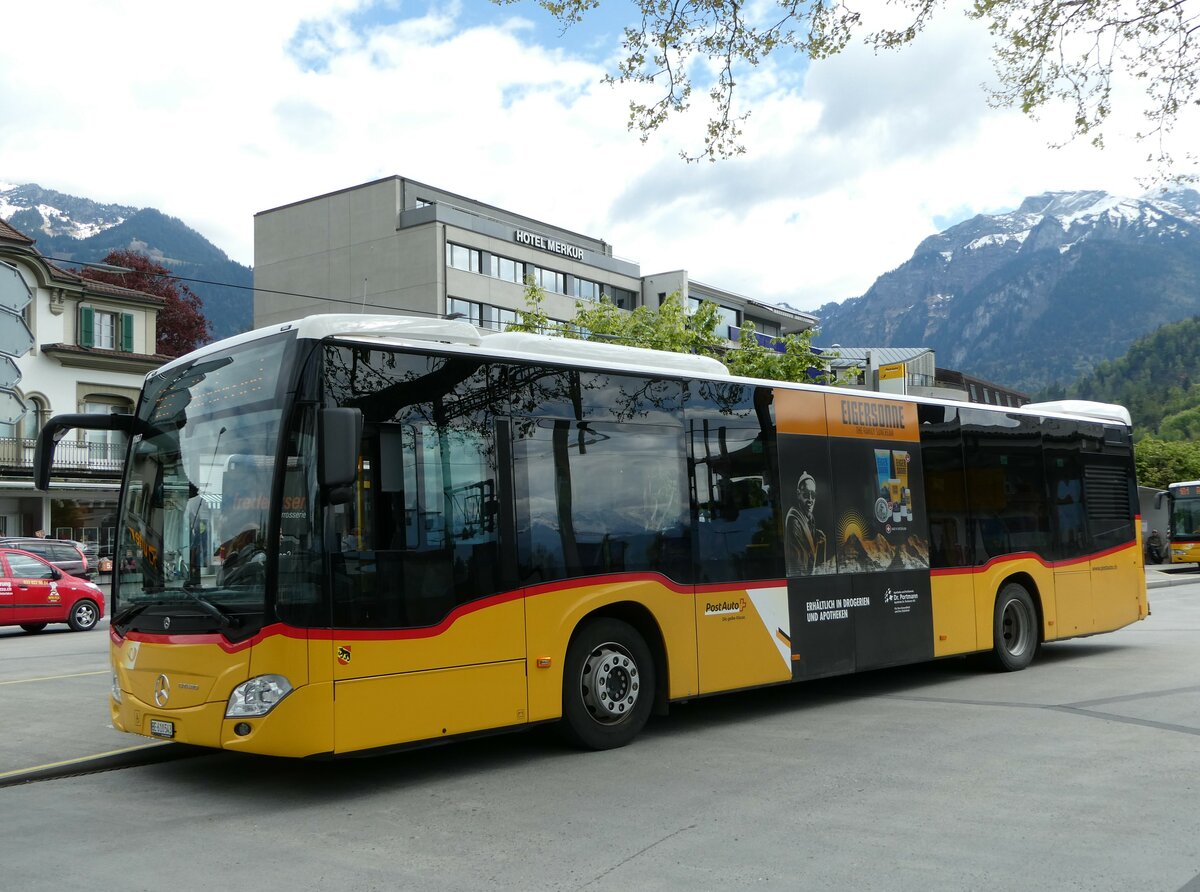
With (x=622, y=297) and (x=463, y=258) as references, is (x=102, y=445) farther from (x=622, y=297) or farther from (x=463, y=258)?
(x=622, y=297)

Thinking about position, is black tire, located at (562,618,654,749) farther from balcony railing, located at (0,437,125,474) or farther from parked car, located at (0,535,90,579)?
balcony railing, located at (0,437,125,474)

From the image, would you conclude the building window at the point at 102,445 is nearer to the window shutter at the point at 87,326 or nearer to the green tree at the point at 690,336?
Result: the window shutter at the point at 87,326

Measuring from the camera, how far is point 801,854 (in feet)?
18.4

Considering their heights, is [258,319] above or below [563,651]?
above

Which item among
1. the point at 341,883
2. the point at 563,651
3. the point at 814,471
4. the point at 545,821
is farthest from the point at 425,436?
the point at 814,471

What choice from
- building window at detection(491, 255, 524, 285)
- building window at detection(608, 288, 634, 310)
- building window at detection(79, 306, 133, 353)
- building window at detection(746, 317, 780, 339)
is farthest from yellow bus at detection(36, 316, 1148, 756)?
building window at detection(746, 317, 780, 339)

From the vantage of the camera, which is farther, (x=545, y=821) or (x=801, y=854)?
(x=545, y=821)

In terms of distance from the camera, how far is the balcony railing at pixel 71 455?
3909 cm

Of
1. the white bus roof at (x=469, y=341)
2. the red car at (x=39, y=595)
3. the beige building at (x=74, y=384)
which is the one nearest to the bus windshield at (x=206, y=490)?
the white bus roof at (x=469, y=341)

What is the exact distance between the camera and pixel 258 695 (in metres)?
6.79

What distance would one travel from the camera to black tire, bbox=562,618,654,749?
326 inches

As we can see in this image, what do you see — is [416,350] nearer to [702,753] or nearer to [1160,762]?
[702,753]

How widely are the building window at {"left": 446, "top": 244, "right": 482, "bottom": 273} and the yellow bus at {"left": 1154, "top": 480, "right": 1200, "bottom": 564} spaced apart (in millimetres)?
36791

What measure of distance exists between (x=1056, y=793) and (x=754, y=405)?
170 inches
